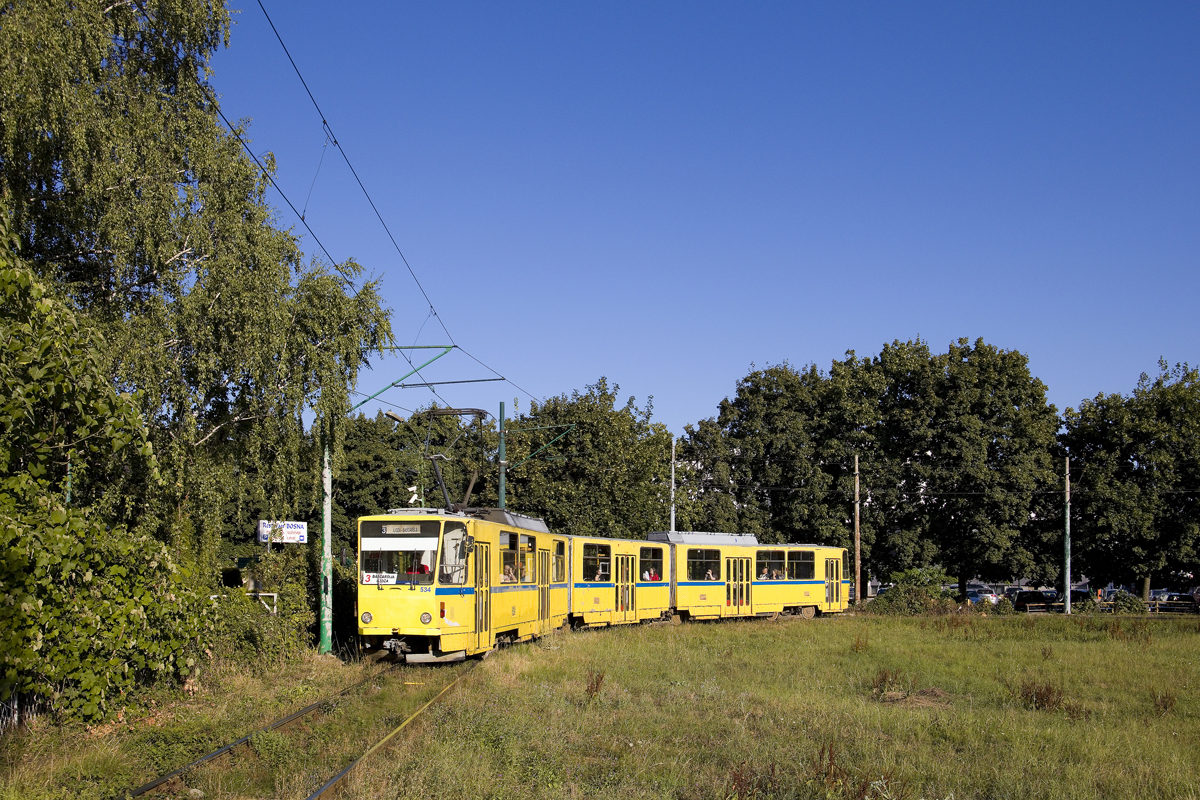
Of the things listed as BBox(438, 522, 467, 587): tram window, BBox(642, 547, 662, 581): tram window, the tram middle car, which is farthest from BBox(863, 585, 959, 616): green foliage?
BBox(438, 522, 467, 587): tram window

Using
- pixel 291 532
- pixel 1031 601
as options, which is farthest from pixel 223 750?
pixel 1031 601

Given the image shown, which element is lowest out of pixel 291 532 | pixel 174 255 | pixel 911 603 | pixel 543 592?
pixel 911 603

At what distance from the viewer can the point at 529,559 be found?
2245 centimetres

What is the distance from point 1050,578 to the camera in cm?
4869

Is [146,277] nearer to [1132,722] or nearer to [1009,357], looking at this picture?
[1132,722]

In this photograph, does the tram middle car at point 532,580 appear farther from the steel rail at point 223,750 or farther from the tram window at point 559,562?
the steel rail at point 223,750

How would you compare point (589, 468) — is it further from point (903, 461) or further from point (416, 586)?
point (416, 586)

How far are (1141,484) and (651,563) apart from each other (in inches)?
1163

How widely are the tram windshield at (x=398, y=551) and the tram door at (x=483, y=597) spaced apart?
1.03 metres

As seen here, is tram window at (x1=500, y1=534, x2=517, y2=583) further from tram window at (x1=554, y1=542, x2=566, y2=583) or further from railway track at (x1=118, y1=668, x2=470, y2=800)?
railway track at (x1=118, y1=668, x2=470, y2=800)

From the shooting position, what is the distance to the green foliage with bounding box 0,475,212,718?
32.8 ft

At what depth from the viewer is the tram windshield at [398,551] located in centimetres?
1789

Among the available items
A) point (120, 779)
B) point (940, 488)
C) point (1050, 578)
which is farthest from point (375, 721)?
point (1050, 578)

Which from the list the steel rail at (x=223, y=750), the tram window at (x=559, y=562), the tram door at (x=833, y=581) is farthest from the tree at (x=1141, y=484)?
the steel rail at (x=223, y=750)
